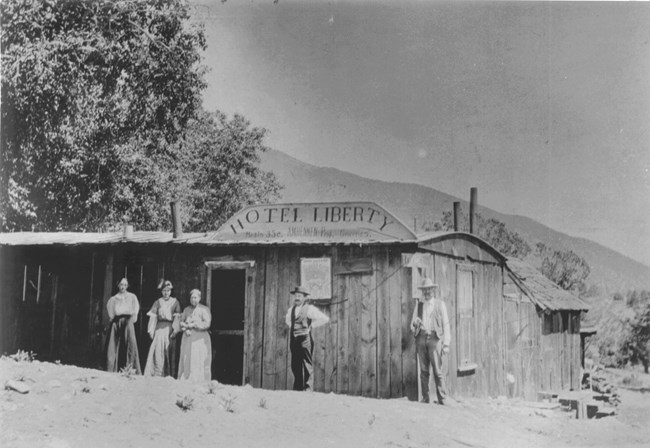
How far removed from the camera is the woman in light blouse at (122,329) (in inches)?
470

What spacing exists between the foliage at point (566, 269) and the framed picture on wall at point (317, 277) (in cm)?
2807

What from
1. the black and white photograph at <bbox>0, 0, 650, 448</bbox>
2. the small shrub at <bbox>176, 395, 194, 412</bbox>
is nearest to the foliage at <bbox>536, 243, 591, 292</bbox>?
the black and white photograph at <bbox>0, 0, 650, 448</bbox>

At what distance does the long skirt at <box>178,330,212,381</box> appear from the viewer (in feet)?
38.3

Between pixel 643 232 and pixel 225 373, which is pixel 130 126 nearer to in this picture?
pixel 225 373

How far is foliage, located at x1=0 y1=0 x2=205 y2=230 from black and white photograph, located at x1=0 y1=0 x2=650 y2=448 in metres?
0.06

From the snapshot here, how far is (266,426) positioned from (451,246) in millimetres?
5671

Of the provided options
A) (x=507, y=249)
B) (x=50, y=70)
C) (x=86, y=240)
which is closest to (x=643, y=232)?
(x=86, y=240)

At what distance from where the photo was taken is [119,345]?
12109 mm

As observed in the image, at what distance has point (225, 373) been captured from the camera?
43.6 feet

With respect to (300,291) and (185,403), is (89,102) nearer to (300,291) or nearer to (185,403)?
(300,291)

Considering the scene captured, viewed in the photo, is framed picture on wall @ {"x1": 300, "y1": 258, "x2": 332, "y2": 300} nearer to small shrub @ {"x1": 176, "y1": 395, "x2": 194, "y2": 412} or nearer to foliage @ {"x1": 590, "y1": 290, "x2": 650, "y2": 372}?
small shrub @ {"x1": 176, "y1": 395, "x2": 194, "y2": 412}

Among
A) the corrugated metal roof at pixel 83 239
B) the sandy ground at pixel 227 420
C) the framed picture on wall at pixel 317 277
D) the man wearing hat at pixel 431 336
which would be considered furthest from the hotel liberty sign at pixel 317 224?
the sandy ground at pixel 227 420

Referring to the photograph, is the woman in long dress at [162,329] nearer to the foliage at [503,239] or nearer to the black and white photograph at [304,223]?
the black and white photograph at [304,223]

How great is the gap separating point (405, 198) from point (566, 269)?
11.2 metres
